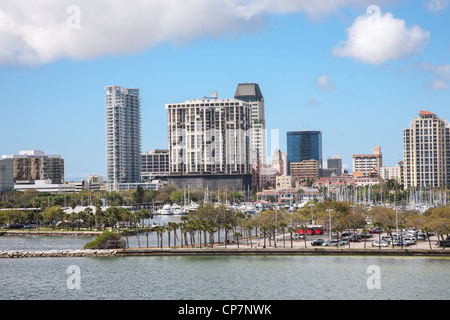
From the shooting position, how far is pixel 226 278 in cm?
5934

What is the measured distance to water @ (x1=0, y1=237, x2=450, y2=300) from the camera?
5203 centimetres

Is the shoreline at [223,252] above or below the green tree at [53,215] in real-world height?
below

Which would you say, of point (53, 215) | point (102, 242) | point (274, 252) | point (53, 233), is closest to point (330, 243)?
point (274, 252)

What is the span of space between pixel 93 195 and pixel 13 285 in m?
139

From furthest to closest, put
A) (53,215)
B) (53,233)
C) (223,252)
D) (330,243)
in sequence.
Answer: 1. (53,215)
2. (53,233)
3. (330,243)
4. (223,252)

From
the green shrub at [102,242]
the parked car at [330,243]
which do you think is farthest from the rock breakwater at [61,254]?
the parked car at [330,243]

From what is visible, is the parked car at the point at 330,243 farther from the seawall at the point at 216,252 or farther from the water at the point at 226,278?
the water at the point at 226,278

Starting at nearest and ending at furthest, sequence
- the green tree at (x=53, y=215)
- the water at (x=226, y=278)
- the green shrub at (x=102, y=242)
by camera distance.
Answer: the water at (x=226, y=278) < the green shrub at (x=102, y=242) < the green tree at (x=53, y=215)

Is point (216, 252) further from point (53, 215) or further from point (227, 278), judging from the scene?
point (53, 215)

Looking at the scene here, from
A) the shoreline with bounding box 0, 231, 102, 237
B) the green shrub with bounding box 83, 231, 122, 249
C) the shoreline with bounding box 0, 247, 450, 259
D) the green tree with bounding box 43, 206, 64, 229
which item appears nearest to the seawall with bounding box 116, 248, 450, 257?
the shoreline with bounding box 0, 247, 450, 259

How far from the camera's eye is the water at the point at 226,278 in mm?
52031

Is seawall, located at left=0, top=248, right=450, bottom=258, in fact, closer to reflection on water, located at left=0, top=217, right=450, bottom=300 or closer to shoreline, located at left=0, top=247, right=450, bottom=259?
shoreline, located at left=0, top=247, right=450, bottom=259
